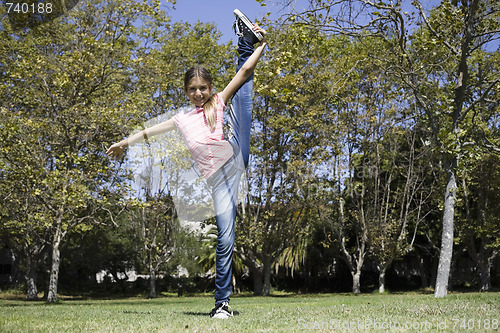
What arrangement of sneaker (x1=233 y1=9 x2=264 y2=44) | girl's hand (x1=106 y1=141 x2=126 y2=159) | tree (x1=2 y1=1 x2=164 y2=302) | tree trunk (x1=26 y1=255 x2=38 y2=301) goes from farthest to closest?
tree trunk (x1=26 y1=255 x2=38 y2=301)
tree (x1=2 y1=1 x2=164 y2=302)
girl's hand (x1=106 y1=141 x2=126 y2=159)
sneaker (x1=233 y1=9 x2=264 y2=44)

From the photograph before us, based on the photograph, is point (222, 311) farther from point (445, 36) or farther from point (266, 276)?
point (266, 276)

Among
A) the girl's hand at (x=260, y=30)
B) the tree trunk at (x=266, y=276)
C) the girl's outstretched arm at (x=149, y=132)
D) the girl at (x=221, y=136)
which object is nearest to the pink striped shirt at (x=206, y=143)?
the girl at (x=221, y=136)

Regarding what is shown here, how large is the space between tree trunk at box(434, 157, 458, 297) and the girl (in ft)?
28.6

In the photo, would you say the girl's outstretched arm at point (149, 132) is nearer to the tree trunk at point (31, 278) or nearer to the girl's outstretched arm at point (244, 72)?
the girl's outstretched arm at point (244, 72)

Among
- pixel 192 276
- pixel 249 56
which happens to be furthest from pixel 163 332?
pixel 192 276

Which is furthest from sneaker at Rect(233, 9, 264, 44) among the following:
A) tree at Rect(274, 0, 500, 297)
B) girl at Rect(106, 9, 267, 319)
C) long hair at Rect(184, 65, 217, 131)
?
tree at Rect(274, 0, 500, 297)

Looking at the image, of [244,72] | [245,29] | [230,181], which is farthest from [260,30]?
[230,181]

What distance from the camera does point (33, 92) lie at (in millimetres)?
17344

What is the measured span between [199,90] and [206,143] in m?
0.61

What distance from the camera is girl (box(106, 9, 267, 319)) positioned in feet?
15.2

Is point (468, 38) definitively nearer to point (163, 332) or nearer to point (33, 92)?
point (163, 332)

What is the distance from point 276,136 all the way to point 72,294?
19.2 m

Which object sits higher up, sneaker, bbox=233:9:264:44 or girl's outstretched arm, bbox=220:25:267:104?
sneaker, bbox=233:9:264:44

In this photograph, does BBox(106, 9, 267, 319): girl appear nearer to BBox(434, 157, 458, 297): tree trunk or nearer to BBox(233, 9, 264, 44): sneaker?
BBox(233, 9, 264, 44): sneaker
